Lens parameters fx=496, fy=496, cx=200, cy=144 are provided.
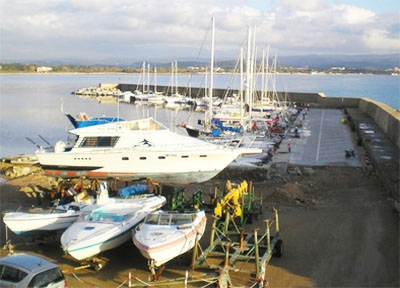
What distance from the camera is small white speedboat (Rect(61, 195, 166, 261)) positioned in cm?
1073

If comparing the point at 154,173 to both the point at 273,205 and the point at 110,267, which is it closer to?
the point at 273,205

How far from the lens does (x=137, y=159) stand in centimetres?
1980

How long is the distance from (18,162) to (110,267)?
16.5m

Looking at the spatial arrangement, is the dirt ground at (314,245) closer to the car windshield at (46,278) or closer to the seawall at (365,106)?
the car windshield at (46,278)

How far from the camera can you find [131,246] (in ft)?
41.0

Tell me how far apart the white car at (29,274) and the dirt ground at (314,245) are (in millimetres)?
1847

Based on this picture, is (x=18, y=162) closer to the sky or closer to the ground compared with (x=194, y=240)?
closer to the ground

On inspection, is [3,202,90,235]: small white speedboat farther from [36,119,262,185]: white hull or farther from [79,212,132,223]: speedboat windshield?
[36,119,262,185]: white hull

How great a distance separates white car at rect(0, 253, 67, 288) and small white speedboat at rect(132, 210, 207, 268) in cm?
218

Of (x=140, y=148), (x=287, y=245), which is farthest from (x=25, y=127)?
(x=287, y=245)

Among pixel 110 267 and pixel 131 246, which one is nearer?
pixel 110 267

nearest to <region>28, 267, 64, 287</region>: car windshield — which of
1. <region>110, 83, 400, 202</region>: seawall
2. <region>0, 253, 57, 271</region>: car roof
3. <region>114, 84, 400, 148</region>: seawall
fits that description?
<region>0, 253, 57, 271</region>: car roof

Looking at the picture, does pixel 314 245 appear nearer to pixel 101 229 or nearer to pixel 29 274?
pixel 101 229

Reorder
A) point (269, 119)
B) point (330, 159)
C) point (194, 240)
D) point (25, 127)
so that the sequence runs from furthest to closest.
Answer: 1. point (25, 127)
2. point (269, 119)
3. point (330, 159)
4. point (194, 240)
